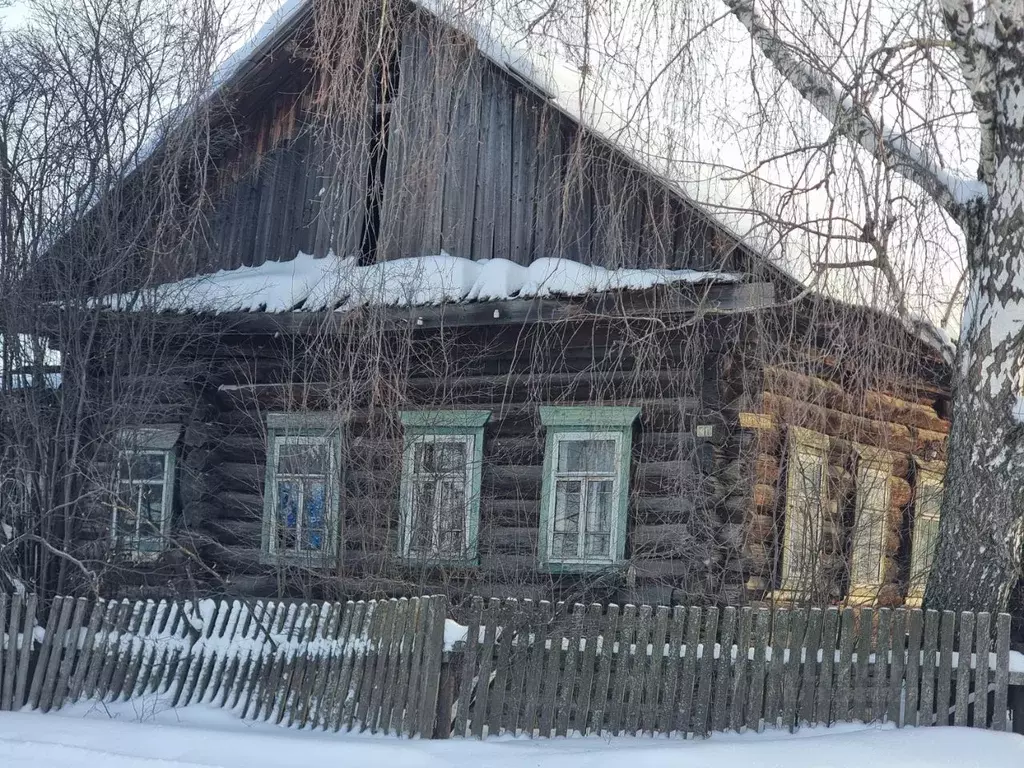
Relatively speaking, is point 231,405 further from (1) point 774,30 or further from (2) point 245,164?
(1) point 774,30

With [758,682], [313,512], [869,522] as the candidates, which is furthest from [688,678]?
[313,512]

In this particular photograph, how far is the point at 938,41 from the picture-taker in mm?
7961

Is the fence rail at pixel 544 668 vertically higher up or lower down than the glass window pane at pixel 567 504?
lower down

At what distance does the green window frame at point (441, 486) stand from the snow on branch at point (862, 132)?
4.52 metres

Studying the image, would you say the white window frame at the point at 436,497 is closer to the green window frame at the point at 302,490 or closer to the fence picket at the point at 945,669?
the green window frame at the point at 302,490

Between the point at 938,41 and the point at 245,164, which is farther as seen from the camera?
the point at 245,164

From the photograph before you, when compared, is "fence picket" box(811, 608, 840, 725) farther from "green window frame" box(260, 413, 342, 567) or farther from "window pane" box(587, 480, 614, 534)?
"green window frame" box(260, 413, 342, 567)

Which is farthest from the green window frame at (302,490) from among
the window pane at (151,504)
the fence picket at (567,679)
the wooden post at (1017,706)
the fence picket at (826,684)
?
the wooden post at (1017,706)

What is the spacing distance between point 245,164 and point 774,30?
6849 millimetres

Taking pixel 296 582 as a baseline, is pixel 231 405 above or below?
above

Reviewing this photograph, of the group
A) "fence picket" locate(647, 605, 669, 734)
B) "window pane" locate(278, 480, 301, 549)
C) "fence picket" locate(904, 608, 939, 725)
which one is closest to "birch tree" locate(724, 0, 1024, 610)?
"fence picket" locate(904, 608, 939, 725)

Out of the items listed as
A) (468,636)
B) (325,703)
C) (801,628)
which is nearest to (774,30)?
(801,628)

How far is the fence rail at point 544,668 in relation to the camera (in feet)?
23.8

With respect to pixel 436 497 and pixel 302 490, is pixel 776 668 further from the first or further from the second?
pixel 302 490
